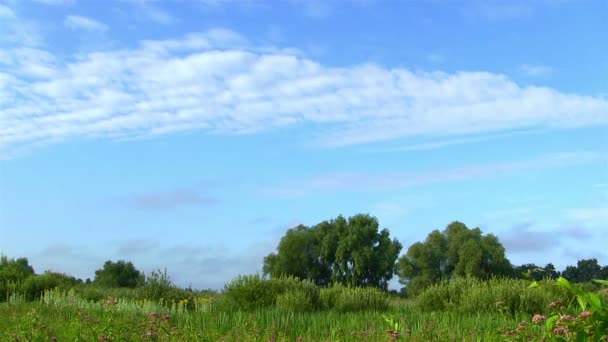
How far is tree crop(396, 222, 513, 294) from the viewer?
38.5 m

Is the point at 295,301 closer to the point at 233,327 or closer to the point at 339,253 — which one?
the point at 233,327

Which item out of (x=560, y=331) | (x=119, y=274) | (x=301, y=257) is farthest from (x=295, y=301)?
(x=119, y=274)

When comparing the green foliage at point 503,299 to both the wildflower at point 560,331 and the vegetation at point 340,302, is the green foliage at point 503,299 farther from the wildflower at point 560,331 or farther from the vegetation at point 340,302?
the wildflower at point 560,331

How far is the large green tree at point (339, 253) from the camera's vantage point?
38938 millimetres

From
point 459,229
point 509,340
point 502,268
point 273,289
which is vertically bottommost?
point 509,340

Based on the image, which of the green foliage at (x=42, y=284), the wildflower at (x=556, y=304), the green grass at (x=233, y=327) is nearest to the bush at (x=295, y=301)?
the green grass at (x=233, y=327)

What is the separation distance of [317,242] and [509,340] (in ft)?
114

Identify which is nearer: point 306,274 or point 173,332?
point 173,332

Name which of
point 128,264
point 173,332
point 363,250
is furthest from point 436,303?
point 128,264

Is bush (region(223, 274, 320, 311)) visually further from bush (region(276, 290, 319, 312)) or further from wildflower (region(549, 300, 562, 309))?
wildflower (region(549, 300, 562, 309))

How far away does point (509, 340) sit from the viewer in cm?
645

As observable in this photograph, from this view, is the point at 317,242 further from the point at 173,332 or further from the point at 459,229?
the point at 173,332

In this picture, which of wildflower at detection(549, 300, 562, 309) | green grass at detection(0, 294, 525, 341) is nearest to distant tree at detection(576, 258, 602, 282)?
green grass at detection(0, 294, 525, 341)

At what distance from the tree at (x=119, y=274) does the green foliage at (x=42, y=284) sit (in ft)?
63.6
